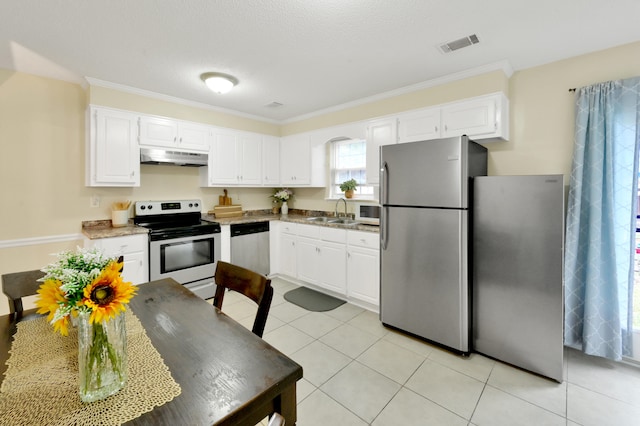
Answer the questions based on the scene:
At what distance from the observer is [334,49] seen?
2.45m

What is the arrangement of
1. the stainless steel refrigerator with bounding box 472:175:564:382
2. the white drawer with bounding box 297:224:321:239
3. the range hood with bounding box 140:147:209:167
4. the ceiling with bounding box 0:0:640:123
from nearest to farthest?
the ceiling with bounding box 0:0:640:123 < the stainless steel refrigerator with bounding box 472:175:564:382 < the range hood with bounding box 140:147:209:167 < the white drawer with bounding box 297:224:321:239

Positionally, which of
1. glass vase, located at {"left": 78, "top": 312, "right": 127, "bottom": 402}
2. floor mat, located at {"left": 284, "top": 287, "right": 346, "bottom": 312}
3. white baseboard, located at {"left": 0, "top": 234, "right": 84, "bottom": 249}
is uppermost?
white baseboard, located at {"left": 0, "top": 234, "right": 84, "bottom": 249}

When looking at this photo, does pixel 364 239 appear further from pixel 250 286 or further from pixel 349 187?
pixel 250 286

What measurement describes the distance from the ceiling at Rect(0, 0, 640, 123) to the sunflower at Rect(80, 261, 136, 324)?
183 centimetres

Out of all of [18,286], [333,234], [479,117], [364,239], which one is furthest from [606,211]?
[18,286]

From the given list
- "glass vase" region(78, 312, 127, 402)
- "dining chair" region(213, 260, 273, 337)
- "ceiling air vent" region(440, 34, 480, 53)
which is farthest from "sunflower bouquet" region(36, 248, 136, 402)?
"ceiling air vent" region(440, 34, 480, 53)

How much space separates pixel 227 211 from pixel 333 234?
170 centimetres

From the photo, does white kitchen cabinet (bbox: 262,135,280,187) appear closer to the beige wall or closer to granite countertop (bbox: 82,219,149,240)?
the beige wall

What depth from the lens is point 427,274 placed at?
255cm

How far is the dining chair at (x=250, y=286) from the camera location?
52.0 inches

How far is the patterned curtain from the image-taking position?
2.25 metres

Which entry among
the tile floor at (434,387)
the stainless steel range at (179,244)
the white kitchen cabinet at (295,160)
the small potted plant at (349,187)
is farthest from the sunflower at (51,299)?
the white kitchen cabinet at (295,160)

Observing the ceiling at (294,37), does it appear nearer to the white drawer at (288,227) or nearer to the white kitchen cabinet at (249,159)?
the white kitchen cabinet at (249,159)

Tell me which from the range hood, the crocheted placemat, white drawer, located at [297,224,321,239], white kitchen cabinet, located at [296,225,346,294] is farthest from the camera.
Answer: white drawer, located at [297,224,321,239]
